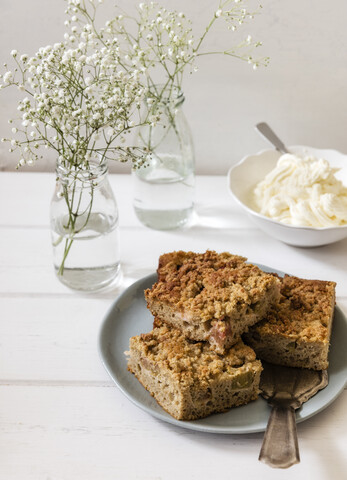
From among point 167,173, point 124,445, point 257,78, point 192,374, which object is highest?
point 257,78

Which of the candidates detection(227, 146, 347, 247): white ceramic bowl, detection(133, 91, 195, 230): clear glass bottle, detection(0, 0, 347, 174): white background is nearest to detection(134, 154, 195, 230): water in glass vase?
detection(133, 91, 195, 230): clear glass bottle

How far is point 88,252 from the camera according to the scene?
1491 mm

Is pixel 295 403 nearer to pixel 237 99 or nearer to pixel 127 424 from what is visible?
pixel 127 424

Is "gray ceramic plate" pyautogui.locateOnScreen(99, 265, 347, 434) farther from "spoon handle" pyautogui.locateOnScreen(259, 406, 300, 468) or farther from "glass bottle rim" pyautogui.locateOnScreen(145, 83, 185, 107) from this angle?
"glass bottle rim" pyautogui.locateOnScreen(145, 83, 185, 107)

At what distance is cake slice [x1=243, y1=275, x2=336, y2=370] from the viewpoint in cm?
122

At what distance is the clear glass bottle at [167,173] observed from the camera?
1.64 meters

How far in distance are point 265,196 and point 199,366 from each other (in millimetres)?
Result: 703

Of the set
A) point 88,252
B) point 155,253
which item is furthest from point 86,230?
point 155,253

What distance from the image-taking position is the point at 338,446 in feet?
3.70

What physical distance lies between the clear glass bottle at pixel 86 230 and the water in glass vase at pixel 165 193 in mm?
237

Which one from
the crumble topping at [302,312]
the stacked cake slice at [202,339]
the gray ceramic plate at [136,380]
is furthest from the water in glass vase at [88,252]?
the crumble topping at [302,312]

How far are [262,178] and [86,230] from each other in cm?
65

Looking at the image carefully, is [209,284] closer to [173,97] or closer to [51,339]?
[51,339]

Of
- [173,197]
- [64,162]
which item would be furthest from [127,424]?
[173,197]
